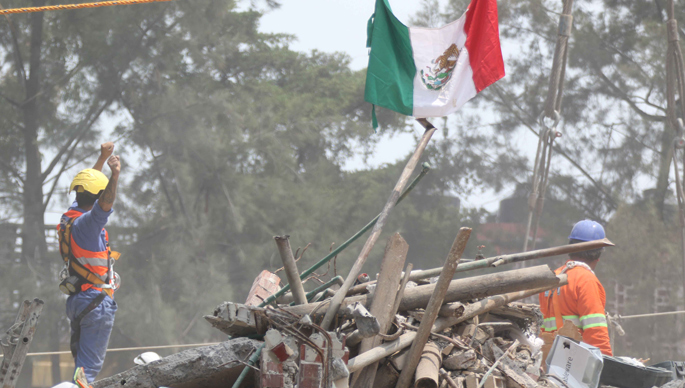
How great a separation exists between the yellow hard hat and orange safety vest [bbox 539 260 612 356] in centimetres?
321

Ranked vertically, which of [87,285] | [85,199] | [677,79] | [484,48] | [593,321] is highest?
[677,79]

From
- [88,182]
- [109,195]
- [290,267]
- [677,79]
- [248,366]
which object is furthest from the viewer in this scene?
[677,79]

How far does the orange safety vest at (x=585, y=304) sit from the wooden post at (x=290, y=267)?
1.68 metres

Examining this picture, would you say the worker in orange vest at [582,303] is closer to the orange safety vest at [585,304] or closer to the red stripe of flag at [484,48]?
the orange safety vest at [585,304]

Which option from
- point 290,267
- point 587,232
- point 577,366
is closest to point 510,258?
point 577,366

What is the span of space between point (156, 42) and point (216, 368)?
1307 cm

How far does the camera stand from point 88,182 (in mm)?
4617

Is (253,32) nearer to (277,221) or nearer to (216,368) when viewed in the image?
(277,221)

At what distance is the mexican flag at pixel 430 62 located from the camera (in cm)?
418

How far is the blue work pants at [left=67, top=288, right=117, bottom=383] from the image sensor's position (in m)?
4.41

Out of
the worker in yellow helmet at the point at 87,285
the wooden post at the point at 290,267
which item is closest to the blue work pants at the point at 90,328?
the worker in yellow helmet at the point at 87,285

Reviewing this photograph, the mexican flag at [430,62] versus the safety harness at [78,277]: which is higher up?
the mexican flag at [430,62]

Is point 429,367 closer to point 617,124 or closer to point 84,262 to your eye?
point 84,262

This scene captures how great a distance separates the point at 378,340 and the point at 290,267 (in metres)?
0.48
